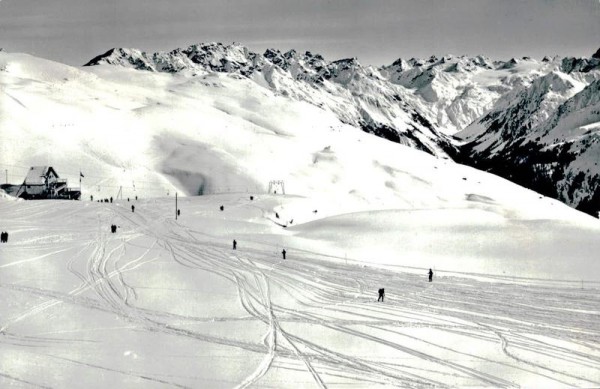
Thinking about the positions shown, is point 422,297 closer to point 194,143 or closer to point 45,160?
point 45,160

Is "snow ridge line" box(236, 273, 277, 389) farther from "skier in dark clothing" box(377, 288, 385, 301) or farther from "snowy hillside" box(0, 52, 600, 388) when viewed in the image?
"skier in dark clothing" box(377, 288, 385, 301)

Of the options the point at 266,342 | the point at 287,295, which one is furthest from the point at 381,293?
the point at 266,342

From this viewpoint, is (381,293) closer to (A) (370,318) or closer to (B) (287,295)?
(A) (370,318)

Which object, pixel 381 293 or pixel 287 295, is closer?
pixel 381 293

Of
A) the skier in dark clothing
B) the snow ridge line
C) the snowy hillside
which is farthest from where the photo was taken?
the skier in dark clothing

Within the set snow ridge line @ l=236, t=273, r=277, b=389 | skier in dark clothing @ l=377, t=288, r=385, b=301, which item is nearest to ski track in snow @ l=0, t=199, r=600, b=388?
snow ridge line @ l=236, t=273, r=277, b=389

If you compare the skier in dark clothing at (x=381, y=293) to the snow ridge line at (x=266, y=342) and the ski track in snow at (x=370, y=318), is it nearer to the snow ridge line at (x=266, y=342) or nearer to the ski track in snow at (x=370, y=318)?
the ski track in snow at (x=370, y=318)

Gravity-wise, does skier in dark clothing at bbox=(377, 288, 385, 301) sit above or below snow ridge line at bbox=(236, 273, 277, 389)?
above

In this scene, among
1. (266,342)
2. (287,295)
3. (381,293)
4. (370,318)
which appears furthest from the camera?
(287,295)

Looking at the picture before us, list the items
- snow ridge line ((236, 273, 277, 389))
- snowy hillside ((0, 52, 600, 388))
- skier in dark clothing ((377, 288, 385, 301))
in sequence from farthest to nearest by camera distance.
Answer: skier in dark clothing ((377, 288, 385, 301)) → snowy hillside ((0, 52, 600, 388)) → snow ridge line ((236, 273, 277, 389))

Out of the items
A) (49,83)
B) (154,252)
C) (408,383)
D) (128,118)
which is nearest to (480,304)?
(408,383)
